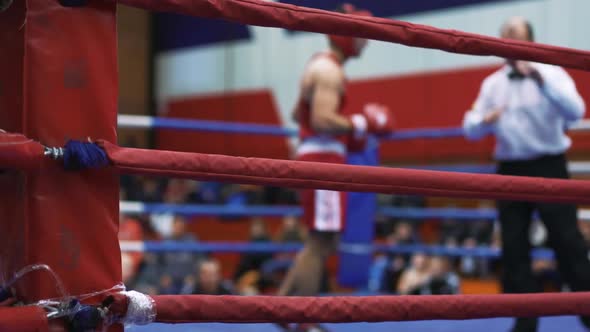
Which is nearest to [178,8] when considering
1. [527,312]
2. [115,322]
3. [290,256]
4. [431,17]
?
[115,322]

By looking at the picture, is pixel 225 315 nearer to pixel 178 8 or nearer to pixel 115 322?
pixel 115 322

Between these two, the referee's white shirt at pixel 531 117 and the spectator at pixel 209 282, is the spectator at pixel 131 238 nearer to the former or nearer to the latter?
the spectator at pixel 209 282

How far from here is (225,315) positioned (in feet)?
4.05

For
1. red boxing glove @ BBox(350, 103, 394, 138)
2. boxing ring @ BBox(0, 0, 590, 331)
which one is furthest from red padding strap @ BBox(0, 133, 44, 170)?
red boxing glove @ BBox(350, 103, 394, 138)

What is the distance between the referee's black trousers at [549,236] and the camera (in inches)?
99.6

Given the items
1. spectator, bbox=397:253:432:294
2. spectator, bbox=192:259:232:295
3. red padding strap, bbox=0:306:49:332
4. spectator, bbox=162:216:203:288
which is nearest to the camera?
red padding strap, bbox=0:306:49:332

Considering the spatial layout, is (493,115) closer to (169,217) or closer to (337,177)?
(337,177)

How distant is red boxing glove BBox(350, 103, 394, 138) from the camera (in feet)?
9.17

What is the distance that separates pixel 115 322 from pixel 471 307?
2.17 ft

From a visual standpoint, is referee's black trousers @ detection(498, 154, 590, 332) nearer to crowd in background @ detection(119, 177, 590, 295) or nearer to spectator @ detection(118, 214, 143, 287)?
crowd in background @ detection(119, 177, 590, 295)

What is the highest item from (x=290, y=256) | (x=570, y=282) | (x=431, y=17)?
(x=431, y=17)

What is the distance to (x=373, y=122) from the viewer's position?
2.99 meters

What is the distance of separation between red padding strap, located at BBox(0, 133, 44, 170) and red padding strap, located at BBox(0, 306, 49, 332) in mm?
197

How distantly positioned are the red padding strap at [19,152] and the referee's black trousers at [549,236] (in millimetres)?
1886
